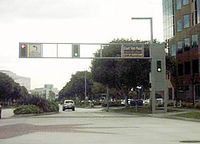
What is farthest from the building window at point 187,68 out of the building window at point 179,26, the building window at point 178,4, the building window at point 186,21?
the building window at point 178,4

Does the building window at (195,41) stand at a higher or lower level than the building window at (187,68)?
higher

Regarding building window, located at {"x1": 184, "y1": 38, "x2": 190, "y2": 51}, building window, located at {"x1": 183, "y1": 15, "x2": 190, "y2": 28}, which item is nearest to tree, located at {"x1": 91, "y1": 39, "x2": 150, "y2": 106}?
building window, located at {"x1": 184, "y1": 38, "x2": 190, "y2": 51}

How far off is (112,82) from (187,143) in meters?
45.5

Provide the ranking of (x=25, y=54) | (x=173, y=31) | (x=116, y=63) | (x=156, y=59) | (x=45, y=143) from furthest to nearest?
1. (x=173, y=31)
2. (x=116, y=63)
3. (x=156, y=59)
4. (x=25, y=54)
5. (x=45, y=143)

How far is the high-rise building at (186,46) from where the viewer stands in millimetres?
71125

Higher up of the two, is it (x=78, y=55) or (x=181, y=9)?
(x=181, y=9)

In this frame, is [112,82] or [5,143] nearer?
[5,143]

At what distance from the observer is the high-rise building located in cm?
7112

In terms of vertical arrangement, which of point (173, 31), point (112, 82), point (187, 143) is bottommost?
point (187, 143)

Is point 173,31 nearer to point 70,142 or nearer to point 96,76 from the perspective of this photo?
point 96,76

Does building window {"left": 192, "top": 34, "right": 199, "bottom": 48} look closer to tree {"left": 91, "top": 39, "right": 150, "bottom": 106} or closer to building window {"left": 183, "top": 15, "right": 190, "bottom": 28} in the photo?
building window {"left": 183, "top": 15, "right": 190, "bottom": 28}

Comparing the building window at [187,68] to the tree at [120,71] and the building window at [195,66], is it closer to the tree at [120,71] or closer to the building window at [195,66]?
the building window at [195,66]

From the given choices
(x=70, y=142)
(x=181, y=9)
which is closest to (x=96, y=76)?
(x=181, y=9)

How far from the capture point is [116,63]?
61281mm
